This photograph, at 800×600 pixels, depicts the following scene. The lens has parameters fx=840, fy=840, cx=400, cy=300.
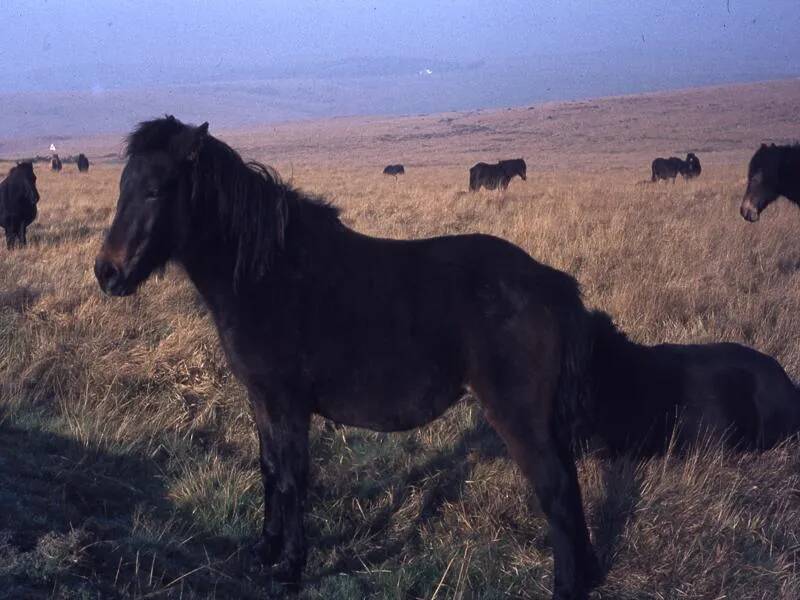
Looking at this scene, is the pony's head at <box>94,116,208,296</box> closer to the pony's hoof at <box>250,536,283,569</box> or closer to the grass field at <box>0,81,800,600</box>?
the grass field at <box>0,81,800,600</box>

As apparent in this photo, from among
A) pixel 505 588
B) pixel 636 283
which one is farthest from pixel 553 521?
pixel 636 283

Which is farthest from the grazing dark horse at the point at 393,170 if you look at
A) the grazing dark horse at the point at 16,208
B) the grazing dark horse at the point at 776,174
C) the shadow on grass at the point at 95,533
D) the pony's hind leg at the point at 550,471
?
the pony's hind leg at the point at 550,471

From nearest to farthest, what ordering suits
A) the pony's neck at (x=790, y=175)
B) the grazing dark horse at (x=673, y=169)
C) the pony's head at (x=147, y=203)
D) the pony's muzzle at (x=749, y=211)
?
the pony's head at (x=147, y=203), the pony's neck at (x=790, y=175), the pony's muzzle at (x=749, y=211), the grazing dark horse at (x=673, y=169)

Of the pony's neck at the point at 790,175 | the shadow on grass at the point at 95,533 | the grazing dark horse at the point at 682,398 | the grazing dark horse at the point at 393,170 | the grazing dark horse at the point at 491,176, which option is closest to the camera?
the shadow on grass at the point at 95,533

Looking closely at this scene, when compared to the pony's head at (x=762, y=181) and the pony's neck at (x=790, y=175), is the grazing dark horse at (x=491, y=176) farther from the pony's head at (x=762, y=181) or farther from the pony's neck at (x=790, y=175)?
the pony's neck at (x=790, y=175)

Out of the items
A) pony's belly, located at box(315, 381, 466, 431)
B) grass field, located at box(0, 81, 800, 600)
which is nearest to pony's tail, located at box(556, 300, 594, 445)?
pony's belly, located at box(315, 381, 466, 431)

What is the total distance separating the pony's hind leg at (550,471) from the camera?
3557 millimetres

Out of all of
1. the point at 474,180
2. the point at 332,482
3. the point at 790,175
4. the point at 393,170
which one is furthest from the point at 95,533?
the point at 393,170

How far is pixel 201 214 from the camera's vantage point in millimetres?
3836

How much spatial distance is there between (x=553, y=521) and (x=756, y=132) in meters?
72.4

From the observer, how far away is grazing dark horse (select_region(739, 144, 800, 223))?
12047 mm

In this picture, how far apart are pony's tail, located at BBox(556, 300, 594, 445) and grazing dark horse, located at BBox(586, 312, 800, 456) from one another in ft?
3.55

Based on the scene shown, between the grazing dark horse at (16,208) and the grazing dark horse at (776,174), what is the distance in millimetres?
10933

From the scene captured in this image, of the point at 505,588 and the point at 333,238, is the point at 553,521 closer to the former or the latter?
the point at 505,588
